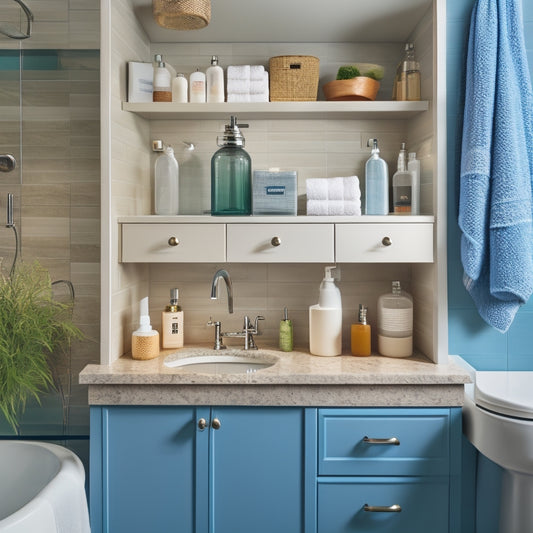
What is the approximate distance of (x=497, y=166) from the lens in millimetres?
1808

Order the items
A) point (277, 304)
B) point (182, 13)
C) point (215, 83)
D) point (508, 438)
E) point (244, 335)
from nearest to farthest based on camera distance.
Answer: point (508, 438)
point (182, 13)
point (215, 83)
point (244, 335)
point (277, 304)

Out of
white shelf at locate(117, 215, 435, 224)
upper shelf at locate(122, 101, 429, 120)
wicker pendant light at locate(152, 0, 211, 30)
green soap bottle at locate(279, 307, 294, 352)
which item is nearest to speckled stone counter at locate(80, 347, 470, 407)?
green soap bottle at locate(279, 307, 294, 352)

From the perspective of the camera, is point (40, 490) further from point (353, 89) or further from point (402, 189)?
point (353, 89)

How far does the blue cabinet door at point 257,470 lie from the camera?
1.80 m

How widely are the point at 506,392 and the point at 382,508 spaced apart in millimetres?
506

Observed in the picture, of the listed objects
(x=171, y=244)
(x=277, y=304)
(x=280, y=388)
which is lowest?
(x=280, y=388)

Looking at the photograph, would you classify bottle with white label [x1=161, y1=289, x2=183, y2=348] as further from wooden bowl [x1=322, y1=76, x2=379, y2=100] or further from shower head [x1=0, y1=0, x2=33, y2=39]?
shower head [x1=0, y1=0, x2=33, y2=39]

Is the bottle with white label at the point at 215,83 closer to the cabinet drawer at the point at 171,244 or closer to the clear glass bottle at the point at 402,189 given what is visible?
the cabinet drawer at the point at 171,244

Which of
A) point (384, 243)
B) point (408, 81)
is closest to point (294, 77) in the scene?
point (408, 81)

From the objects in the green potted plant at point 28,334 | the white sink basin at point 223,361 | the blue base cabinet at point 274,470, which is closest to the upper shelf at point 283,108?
the green potted plant at point 28,334

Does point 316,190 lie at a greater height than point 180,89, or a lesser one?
lesser

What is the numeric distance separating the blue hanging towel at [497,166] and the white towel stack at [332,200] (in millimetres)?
348

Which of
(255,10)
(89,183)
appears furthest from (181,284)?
(255,10)

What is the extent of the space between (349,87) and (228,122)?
49 centimetres
